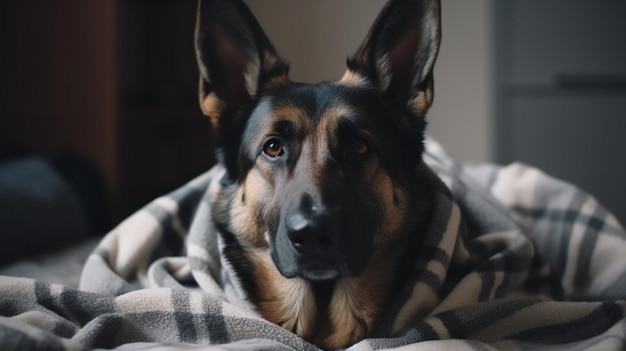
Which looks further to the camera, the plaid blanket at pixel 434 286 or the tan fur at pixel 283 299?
the tan fur at pixel 283 299

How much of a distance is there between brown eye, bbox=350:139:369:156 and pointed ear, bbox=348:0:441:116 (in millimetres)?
152

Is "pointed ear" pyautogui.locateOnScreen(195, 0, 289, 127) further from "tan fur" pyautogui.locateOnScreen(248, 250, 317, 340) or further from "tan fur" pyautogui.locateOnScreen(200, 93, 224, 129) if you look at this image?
"tan fur" pyautogui.locateOnScreen(248, 250, 317, 340)

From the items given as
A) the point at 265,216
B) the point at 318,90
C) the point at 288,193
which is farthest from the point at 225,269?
A: the point at 318,90

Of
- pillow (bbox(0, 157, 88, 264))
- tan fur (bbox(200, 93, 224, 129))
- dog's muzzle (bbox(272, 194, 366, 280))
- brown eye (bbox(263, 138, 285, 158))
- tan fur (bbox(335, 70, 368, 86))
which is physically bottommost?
pillow (bbox(0, 157, 88, 264))

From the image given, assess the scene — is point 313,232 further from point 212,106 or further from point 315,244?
point 212,106

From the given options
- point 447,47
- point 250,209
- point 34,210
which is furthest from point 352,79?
point 447,47

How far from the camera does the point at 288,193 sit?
1172 millimetres

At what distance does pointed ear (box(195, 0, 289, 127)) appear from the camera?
1331 mm

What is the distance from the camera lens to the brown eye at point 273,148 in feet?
4.18

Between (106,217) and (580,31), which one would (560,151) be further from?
(106,217)

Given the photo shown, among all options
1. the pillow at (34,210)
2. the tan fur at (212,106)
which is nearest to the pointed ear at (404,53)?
the tan fur at (212,106)

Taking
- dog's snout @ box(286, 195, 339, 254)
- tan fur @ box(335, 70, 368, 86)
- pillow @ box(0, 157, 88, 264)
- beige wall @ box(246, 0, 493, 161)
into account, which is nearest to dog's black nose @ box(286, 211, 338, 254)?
dog's snout @ box(286, 195, 339, 254)

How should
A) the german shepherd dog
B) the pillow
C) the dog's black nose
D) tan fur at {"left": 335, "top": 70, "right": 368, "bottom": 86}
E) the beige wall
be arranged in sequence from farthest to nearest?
the beige wall
the pillow
tan fur at {"left": 335, "top": 70, "right": 368, "bottom": 86}
the german shepherd dog
the dog's black nose

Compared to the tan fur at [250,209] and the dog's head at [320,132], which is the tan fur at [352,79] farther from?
the tan fur at [250,209]
